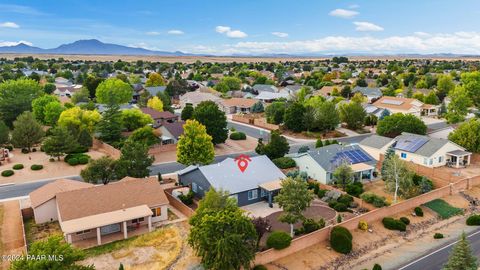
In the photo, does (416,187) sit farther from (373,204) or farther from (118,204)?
(118,204)

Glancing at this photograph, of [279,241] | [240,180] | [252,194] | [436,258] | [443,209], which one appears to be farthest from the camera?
[443,209]

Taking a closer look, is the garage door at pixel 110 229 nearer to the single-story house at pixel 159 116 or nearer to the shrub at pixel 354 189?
the shrub at pixel 354 189

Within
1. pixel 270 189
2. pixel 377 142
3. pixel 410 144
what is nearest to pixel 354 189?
pixel 270 189

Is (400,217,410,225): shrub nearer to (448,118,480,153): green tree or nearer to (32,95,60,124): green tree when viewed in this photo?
(448,118,480,153): green tree

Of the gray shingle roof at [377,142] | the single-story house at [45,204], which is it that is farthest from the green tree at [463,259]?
the gray shingle roof at [377,142]

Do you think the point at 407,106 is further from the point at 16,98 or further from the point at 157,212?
the point at 16,98

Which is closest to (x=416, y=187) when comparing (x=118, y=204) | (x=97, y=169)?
(x=118, y=204)

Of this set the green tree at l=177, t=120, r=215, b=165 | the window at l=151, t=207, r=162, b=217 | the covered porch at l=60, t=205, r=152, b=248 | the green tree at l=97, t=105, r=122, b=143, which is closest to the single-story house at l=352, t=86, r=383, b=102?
the green tree at l=97, t=105, r=122, b=143
